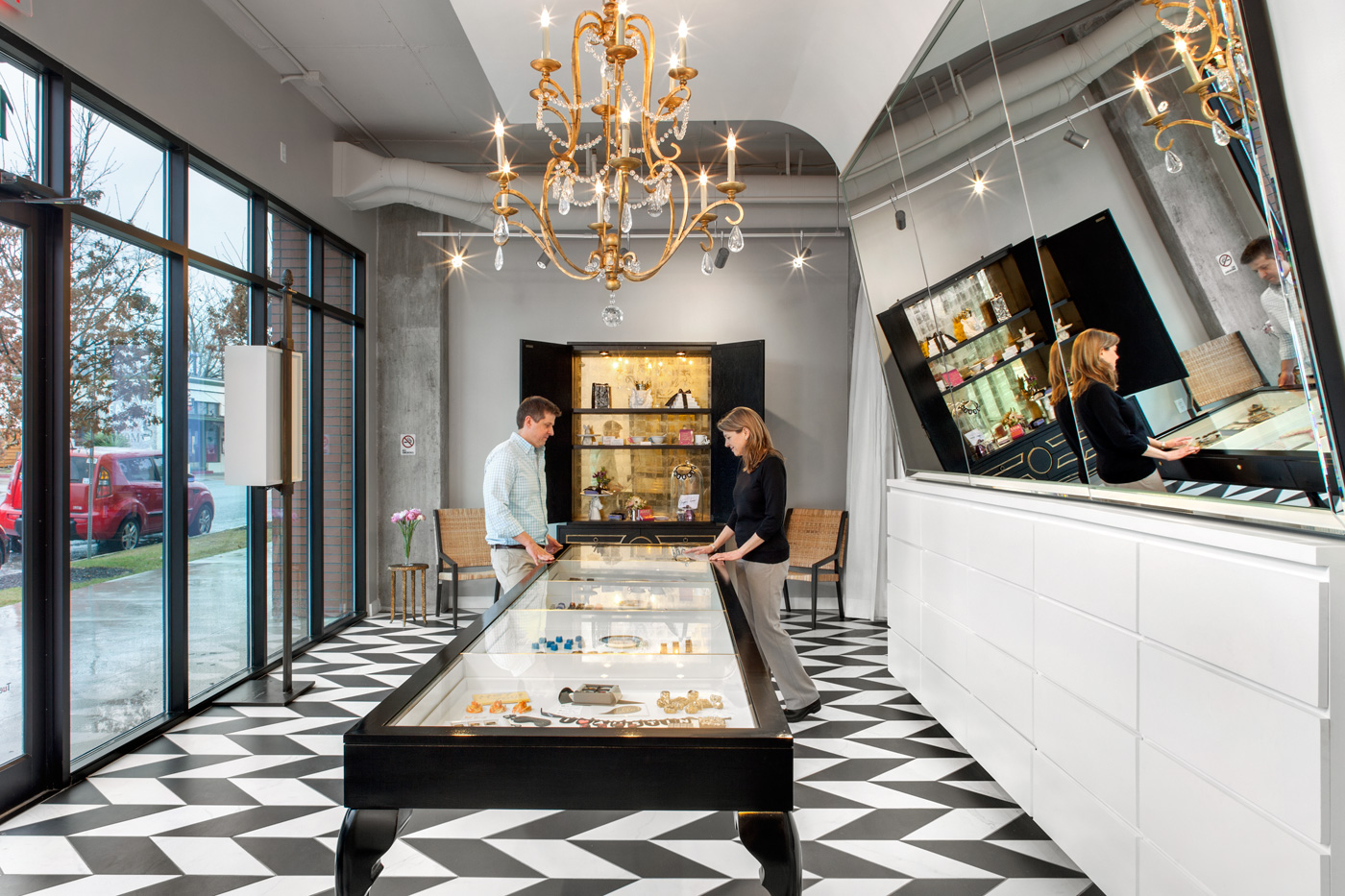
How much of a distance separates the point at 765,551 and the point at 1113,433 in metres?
2.19

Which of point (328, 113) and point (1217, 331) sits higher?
point (328, 113)

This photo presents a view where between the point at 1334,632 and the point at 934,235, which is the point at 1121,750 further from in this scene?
the point at 934,235

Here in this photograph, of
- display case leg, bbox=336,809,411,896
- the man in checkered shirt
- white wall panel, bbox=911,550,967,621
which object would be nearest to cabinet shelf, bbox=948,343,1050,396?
white wall panel, bbox=911,550,967,621

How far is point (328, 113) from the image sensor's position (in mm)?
6742

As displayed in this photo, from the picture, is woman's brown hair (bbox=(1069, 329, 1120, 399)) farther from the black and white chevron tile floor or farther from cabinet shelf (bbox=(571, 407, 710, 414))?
cabinet shelf (bbox=(571, 407, 710, 414))

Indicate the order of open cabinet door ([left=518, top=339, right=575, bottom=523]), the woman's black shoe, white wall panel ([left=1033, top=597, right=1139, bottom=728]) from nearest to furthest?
1. white wall panel ([left=1033, top=597, right=1139, bottom=728])
2. the woman's black shoe
3. open cabinet door ([left=518, top=339, right=575, bottom=523])

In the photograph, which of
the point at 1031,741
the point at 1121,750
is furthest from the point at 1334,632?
the point at 1031,741

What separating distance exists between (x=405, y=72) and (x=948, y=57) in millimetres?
4241

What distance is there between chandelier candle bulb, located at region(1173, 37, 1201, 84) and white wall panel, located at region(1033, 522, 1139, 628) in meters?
1.26

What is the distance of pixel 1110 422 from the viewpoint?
270cm

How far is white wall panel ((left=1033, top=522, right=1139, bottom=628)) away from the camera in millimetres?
2492

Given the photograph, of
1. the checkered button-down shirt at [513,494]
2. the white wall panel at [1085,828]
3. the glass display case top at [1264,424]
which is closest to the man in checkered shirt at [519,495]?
the checkered button-down shirt at [513,494]

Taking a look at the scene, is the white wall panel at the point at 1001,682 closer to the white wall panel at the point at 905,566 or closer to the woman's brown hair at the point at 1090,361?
the white wall panel at the point at 905,566

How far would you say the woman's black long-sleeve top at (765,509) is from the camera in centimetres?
450
